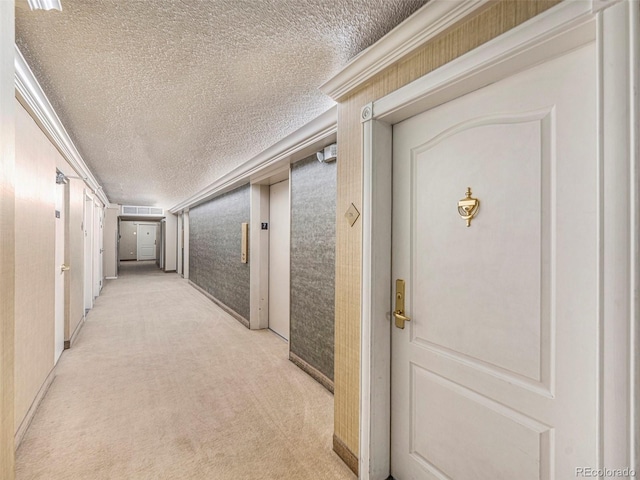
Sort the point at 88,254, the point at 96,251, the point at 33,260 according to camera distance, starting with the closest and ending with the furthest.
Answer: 1. the point at 33,260
2. the point at 88,254
3. the point at 96,251

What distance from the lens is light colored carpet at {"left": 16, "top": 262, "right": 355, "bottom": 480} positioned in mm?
1769

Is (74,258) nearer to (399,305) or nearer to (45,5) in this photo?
(45,5)

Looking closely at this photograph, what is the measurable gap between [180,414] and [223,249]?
3.78 metres

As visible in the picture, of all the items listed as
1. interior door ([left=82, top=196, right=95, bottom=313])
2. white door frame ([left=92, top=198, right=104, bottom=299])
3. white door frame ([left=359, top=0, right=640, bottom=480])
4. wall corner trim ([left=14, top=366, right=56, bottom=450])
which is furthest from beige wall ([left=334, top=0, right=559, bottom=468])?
white door frame ([left=92, top=198, right=104, bottom=299])

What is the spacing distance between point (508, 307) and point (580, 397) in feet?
1.12

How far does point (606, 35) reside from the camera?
2.70 feet

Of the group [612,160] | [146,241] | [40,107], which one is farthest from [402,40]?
[146,241]

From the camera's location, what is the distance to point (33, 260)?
2305 millimetres

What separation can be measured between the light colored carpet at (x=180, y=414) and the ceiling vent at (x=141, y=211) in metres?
7.53

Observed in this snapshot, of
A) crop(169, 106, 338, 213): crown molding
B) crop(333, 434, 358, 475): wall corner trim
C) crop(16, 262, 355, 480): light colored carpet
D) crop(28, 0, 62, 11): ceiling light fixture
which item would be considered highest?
crop(28, 0, 62, 11): ceiling light fixture

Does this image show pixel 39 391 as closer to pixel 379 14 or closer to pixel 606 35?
pixel 379 14

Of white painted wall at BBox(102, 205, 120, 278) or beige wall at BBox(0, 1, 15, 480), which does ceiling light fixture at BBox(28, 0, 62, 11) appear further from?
white painted wall at BBox(102, 205, 120, 278)

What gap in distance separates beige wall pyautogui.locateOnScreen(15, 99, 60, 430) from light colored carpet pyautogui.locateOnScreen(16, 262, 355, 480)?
0.32 metres

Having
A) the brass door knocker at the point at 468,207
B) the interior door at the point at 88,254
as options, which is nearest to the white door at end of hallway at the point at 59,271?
the interior door at the point at 88,254
